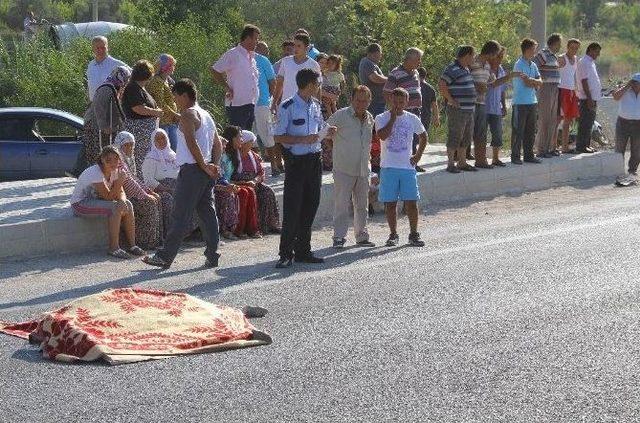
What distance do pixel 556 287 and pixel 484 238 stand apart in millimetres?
3130

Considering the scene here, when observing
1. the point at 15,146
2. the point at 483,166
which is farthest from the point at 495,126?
the point at 15,146

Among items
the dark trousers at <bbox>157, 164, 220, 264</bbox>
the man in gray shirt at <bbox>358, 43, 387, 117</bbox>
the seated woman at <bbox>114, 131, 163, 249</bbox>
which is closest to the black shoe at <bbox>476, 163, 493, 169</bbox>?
the man in gray shirt at <bbox>358, 43, 387, 117</bbox>

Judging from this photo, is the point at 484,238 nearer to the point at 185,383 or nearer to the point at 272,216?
the point at 272,216

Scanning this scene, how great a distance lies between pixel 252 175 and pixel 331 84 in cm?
348

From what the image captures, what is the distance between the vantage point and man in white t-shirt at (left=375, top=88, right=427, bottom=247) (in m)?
14.5

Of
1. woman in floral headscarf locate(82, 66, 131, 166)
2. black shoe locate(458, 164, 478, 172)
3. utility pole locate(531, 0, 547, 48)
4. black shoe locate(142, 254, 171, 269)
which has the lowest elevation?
black shoe locate(458, 164, 478, 172)

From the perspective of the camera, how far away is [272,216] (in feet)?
51.6

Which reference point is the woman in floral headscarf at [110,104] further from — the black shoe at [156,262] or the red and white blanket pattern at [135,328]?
the red and white blanket pattern at [135,328]

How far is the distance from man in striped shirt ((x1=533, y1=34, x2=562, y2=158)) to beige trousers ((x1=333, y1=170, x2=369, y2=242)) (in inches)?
278

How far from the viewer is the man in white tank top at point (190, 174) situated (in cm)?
1286

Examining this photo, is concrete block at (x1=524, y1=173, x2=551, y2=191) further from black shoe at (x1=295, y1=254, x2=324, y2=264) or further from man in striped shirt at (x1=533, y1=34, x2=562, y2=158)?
black shoe at (x1=295, y1=254, x2=324, y2=264)

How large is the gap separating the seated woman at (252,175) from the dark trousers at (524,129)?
5.69 meters

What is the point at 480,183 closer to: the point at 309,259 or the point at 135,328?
the point at 309,259

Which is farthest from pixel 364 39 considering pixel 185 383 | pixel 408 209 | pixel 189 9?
pixel 185 383
